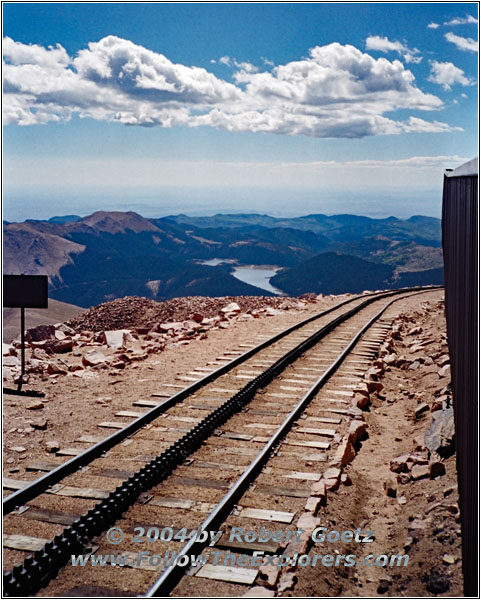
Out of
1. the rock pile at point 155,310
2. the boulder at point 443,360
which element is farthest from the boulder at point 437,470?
the rock pile at point 155,310

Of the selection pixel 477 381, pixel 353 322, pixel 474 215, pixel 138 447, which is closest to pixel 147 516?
pixel 138 447

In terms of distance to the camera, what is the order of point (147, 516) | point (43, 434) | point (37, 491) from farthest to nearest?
point (43, 434) → point (37, 491) → point (147, 516)

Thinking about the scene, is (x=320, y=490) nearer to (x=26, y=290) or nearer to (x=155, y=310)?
(x=26, y=290)

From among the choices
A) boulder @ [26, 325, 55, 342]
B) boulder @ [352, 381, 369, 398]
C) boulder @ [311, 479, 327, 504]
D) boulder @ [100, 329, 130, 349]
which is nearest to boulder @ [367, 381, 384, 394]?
boulder @ [352, 381, 369, 398]

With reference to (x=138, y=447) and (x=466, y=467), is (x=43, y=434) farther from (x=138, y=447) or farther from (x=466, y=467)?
(x=466, y=467)

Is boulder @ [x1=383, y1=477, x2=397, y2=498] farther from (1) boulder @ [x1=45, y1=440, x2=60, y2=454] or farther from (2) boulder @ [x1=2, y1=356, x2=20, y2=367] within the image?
(2) boulder @ [x1=2, y1=356, x2=20, y2=367]
